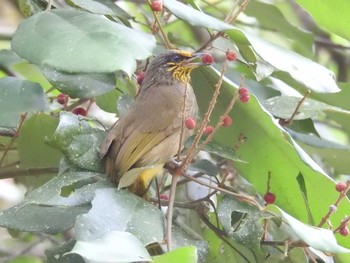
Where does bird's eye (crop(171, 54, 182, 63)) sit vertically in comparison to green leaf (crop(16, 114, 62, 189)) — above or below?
above

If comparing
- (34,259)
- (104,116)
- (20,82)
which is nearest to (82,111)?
(20,82)

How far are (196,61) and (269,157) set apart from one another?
0.43 metres

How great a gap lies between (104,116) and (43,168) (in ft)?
2.35

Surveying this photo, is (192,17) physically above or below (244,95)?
above

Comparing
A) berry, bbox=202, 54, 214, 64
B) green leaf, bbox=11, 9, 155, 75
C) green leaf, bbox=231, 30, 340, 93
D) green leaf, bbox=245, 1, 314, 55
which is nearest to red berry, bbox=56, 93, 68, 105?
berry, bbox=202, 54, 214, 64

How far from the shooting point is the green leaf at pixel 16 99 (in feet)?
6.28

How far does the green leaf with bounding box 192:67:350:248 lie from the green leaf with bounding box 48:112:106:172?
0.33 metres

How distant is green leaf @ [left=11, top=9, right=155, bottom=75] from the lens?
156cm

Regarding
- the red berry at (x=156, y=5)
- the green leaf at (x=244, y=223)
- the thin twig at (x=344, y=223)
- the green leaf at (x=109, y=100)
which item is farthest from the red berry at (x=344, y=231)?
the green leaf at (x=109, y=100)

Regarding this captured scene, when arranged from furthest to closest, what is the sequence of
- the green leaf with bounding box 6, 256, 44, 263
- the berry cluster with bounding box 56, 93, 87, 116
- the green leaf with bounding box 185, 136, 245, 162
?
the green leaf with bounding box 6, 256, 44, 263 → the berry cluster with bounding box 56, 93, 87, 116 → the green leaf with bounding box 185, 136, 245, 162

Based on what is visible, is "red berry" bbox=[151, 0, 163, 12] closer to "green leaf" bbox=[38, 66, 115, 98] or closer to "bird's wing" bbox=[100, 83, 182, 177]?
"green leaf" bbox=[38, 66, 115, 98]

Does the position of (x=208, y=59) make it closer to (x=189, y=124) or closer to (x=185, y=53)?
(x=185, y=53)

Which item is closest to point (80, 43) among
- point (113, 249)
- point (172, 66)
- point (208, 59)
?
point (113, 249)

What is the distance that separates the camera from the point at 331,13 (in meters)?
2.05
